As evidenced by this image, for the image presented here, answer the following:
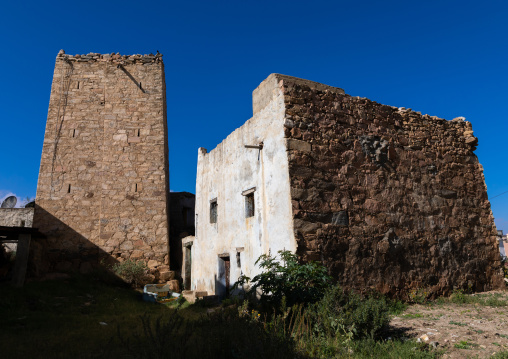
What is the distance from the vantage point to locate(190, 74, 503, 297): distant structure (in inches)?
267

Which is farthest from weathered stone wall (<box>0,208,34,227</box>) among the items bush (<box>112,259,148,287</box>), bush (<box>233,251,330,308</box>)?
bush (<box>233,251,330,308</box>)

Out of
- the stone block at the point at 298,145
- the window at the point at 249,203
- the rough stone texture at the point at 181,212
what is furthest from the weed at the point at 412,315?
the rough stone texture at the point at 181,212

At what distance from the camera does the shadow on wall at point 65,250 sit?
11.8 m

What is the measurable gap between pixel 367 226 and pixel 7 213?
1583 centimetres

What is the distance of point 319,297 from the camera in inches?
220

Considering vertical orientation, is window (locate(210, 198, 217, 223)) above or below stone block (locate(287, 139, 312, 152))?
below

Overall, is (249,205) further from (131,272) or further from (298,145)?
(131,272)

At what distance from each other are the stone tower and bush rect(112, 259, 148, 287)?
A: 464mm

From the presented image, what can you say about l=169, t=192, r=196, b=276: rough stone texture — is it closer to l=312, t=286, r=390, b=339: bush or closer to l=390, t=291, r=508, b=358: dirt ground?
l=390, t=291, r=508, b=358: dirt ground

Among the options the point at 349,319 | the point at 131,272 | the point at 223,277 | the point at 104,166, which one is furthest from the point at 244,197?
the point at 104,166

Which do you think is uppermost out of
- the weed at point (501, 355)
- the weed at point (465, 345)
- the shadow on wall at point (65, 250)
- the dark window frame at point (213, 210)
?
the dark window frame at point (213, 210)

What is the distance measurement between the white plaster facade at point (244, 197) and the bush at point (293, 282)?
0.43 metres

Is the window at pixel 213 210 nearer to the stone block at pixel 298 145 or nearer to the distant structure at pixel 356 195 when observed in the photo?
the distant structure at pixel 356 195

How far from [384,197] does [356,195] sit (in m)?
0.76
